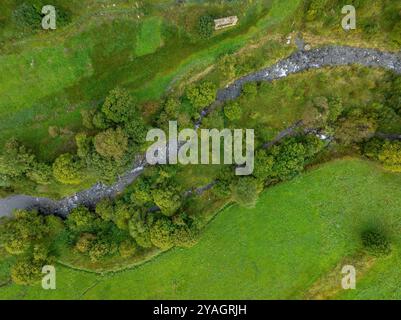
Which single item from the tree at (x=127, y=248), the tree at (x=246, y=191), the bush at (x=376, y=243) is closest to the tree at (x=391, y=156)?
the bush at (x=376, y=243)

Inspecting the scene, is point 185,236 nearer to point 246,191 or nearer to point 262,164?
point 246,191

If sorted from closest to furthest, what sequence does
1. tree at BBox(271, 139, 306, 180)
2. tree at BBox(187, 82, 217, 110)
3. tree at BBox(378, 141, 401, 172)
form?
1. tree at BBox(187, 82, 217, 110)
2. tree at BBox(378, 141, 401, 172)
3. tree at BBox(271, 139, 306, 180)

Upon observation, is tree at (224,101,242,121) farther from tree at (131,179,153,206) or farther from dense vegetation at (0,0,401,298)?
tree at (131,179,153,206)

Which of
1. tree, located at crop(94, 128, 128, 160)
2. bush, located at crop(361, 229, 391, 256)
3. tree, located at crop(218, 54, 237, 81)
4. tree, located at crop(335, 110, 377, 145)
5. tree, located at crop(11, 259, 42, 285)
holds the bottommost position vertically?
tree, located at crop(11, 259, 42, 285)

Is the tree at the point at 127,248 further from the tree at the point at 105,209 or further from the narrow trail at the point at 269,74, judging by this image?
the narrow trail at the point at 269,74

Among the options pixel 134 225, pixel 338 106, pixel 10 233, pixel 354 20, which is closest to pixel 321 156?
pixel 338 106

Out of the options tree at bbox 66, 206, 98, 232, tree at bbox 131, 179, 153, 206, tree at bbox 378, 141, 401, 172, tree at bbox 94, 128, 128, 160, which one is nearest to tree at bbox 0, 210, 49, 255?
tree at bbox 66, 206, 98, 232
